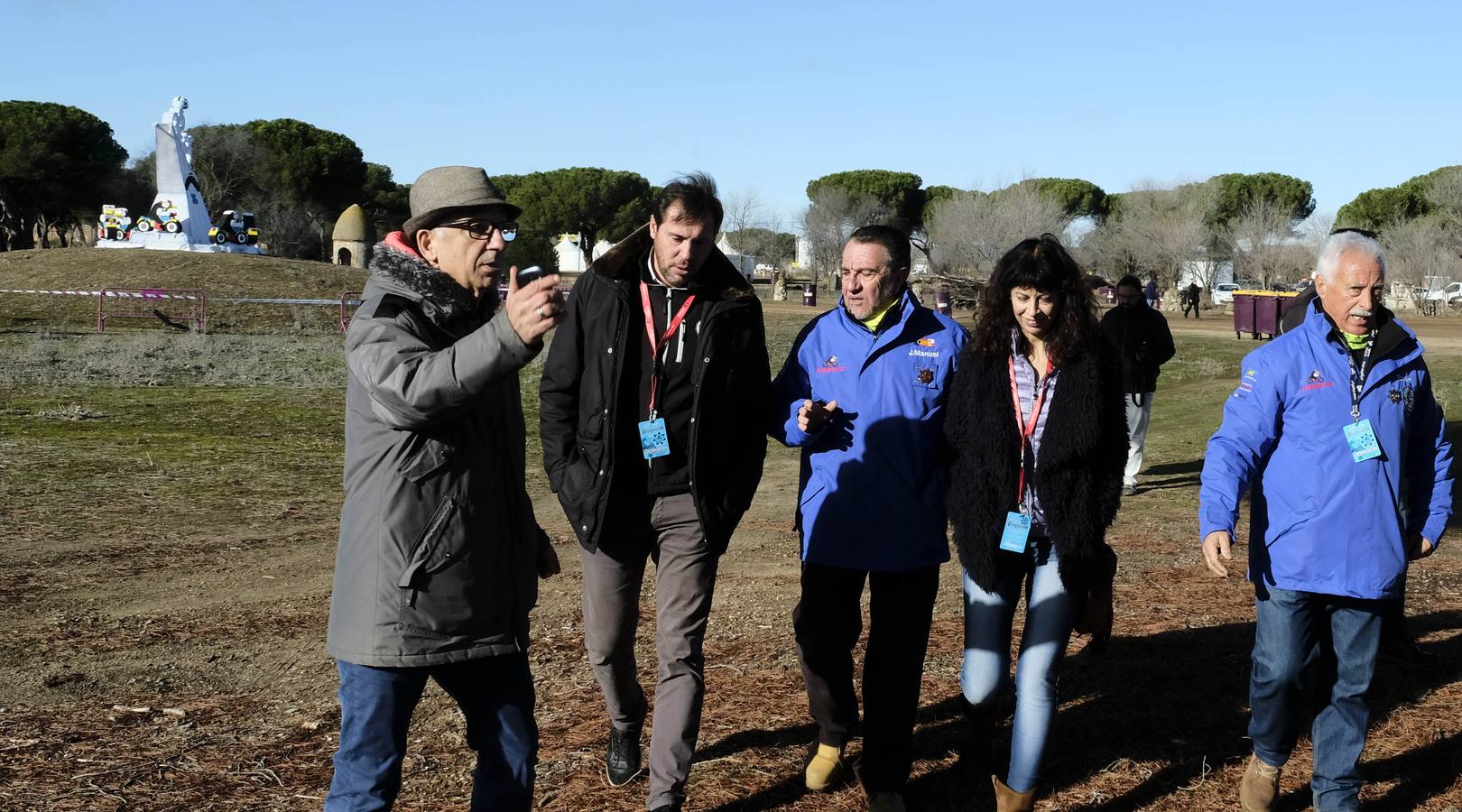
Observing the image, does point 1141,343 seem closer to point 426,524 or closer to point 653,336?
point 653,336

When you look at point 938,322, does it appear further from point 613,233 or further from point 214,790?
point 613,233

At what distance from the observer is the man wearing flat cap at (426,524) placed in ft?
9.18

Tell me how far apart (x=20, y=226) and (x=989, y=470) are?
229 ft

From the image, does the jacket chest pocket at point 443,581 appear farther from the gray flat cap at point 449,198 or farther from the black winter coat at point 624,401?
the black winter coat at point 624,401

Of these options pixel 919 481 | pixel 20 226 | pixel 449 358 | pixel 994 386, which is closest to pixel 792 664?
pixel 919 481

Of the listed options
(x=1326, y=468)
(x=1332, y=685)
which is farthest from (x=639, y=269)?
(x=1332, y=685)

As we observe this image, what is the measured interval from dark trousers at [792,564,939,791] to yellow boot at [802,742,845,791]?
3cm

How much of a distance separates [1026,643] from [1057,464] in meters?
0.55

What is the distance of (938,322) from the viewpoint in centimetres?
424

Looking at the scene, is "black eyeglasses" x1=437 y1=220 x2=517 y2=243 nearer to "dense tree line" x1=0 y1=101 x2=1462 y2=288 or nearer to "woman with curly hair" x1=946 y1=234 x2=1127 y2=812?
"woman with curly hair" x1=946 y1=234 x2=1127 y2=812

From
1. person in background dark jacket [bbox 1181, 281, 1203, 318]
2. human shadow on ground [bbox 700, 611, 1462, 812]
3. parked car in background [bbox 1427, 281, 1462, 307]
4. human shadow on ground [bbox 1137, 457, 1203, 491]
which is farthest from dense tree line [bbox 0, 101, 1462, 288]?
human shadow on ground [bbox 700, 611, 1462, 812]

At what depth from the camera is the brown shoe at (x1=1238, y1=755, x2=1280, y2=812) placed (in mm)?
3900

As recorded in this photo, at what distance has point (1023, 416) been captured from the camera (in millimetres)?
3902

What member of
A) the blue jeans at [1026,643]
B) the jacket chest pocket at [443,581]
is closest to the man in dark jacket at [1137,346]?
the blue jeans at [1026,643]
